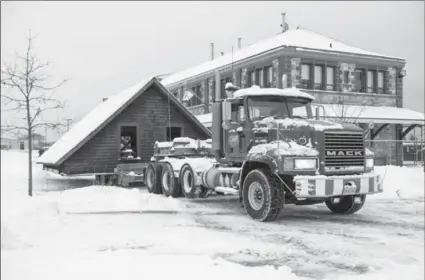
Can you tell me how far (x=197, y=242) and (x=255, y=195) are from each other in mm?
2775

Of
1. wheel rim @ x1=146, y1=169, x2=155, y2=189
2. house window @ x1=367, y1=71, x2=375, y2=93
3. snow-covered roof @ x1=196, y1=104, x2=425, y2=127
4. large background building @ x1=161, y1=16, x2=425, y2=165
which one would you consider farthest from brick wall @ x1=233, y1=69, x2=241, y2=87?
wheel rim @ x1=146, y1=169, x2=155, y2=189

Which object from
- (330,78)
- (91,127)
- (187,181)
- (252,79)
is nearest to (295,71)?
(330,78)

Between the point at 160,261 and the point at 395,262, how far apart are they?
3.25m

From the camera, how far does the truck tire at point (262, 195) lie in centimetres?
926

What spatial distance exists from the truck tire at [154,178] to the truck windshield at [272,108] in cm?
588

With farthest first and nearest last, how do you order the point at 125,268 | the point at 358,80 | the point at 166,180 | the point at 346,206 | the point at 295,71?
the point at 358,80
the point at 295,71
the point at 166,180
the point at 346,206
the point at 125,268

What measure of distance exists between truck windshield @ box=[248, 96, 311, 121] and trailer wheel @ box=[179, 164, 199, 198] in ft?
10.8

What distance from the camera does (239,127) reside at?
35.3ft

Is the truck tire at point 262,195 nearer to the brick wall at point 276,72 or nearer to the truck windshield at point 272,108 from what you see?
the truck windshield at point 272,108

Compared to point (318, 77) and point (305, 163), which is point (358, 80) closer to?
point (318, 77)

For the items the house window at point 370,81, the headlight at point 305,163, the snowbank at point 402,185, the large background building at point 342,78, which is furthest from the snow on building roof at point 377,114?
the headlight at point 305,163

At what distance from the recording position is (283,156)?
29.6 ft

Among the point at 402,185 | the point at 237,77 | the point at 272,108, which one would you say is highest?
the point at 237,77

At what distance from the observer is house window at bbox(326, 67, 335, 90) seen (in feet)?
86.2
